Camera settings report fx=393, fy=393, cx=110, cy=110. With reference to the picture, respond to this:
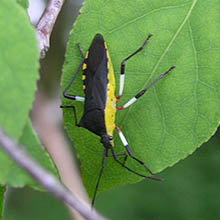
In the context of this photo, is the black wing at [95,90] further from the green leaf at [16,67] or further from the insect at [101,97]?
the green leaf at [16,67]

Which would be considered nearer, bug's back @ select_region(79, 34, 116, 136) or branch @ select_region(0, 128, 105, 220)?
branch @ select_region(0, 128, 105, 220)

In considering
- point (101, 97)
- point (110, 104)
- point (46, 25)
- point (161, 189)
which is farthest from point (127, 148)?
point (161, 189)

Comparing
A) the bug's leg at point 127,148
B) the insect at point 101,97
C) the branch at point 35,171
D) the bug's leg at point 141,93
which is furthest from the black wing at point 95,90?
the branch at point 35,171

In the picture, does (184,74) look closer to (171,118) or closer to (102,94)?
(171,118)

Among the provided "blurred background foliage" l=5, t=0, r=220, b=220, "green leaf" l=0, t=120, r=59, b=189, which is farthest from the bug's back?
"blurred background foliage" l=5, t=0, r=220, b=220

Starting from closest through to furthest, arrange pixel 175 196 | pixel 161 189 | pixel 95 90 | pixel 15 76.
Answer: pixel 15 76, pixel 95 90, pixel 175 196, pixel 161 189

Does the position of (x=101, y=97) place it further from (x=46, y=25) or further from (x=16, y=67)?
(x=16, y=67)

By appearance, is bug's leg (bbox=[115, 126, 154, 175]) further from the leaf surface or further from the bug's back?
the leaf surface
